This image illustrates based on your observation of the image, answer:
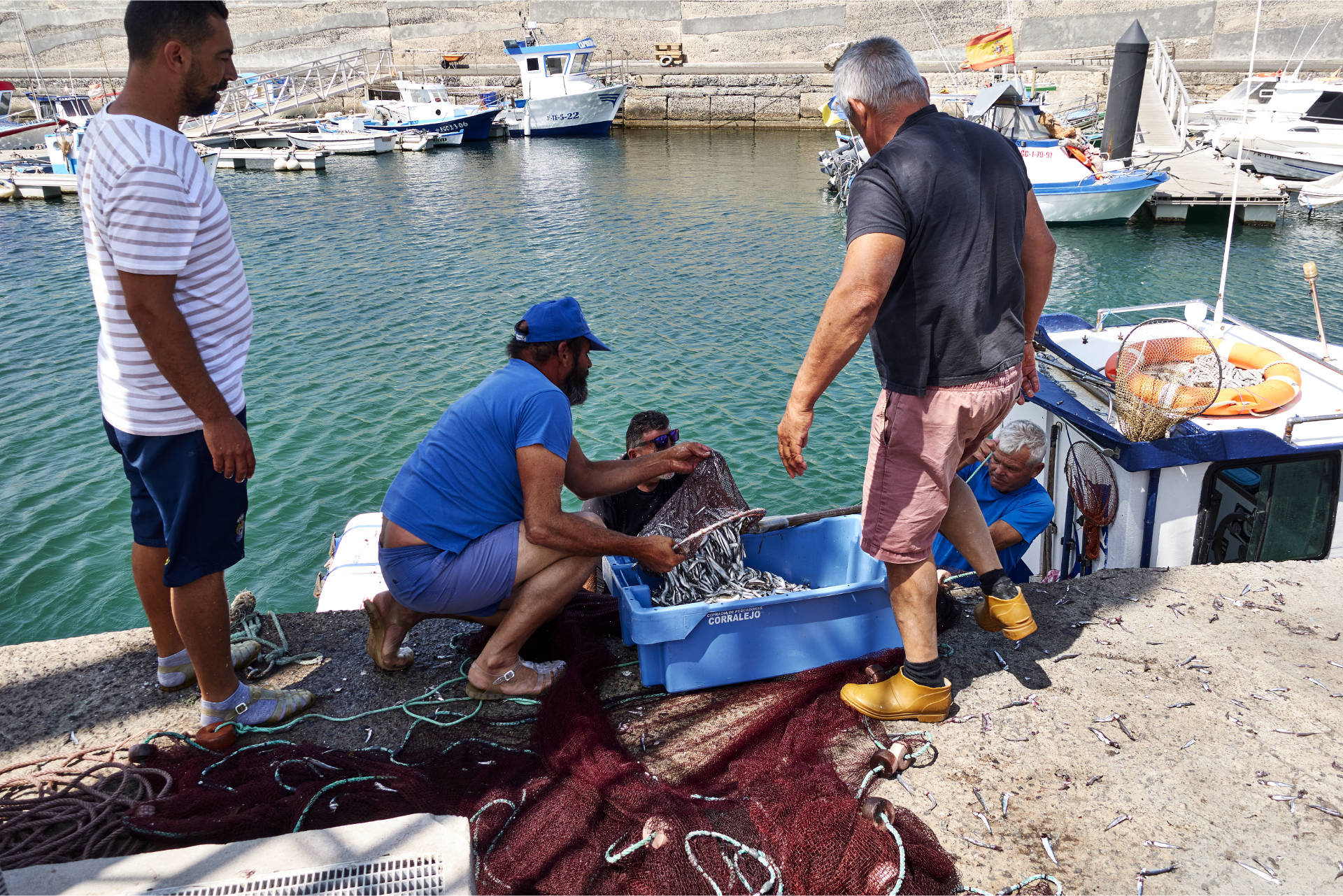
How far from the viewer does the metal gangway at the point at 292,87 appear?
35688 mm

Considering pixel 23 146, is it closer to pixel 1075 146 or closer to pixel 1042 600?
pixel 1075 146

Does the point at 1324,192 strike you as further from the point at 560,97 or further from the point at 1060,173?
the point at 560,97

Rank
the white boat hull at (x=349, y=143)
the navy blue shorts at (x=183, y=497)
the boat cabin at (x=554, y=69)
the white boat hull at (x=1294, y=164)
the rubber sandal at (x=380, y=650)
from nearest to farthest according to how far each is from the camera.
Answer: the navy blue shorts at (x=183, y=497), the rubber sandal at (x=380, y=650), the white boat hull at (x=1294, y=164), the white boat hull at (x=349, y=143), the boat cabin at (x=554, y=69)

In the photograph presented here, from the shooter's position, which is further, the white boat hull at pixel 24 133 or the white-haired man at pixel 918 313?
the white boat hull at pixel 24 133

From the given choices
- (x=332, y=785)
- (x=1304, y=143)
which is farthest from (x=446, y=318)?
(x=1304, y=143)

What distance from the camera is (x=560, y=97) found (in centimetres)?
3631

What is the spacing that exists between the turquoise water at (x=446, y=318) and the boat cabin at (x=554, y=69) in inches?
448

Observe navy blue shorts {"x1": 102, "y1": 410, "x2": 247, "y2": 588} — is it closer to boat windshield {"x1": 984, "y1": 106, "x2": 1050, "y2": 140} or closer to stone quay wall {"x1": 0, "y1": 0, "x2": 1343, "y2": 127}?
boat windshield {"x1": 984, "y1": 106, "x2": 1050, "y2": 140}

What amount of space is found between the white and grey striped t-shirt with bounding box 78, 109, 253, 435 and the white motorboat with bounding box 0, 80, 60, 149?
3729 centimetres

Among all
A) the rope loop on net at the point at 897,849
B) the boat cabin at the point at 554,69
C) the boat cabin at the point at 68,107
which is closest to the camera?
the rope loop on net at the point at 897,849

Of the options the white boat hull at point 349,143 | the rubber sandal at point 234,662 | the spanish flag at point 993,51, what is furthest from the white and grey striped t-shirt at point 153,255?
the white boat hull at point 349,143

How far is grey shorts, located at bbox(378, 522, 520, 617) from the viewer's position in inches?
131

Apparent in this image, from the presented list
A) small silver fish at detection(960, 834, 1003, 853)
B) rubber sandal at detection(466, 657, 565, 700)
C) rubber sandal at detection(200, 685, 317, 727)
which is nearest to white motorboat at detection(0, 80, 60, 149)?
rubber sandal at detection(200, 685, 317, 727)

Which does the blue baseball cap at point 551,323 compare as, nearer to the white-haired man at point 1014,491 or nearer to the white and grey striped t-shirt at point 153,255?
the white and grey striped t-shirt at point 153,255
